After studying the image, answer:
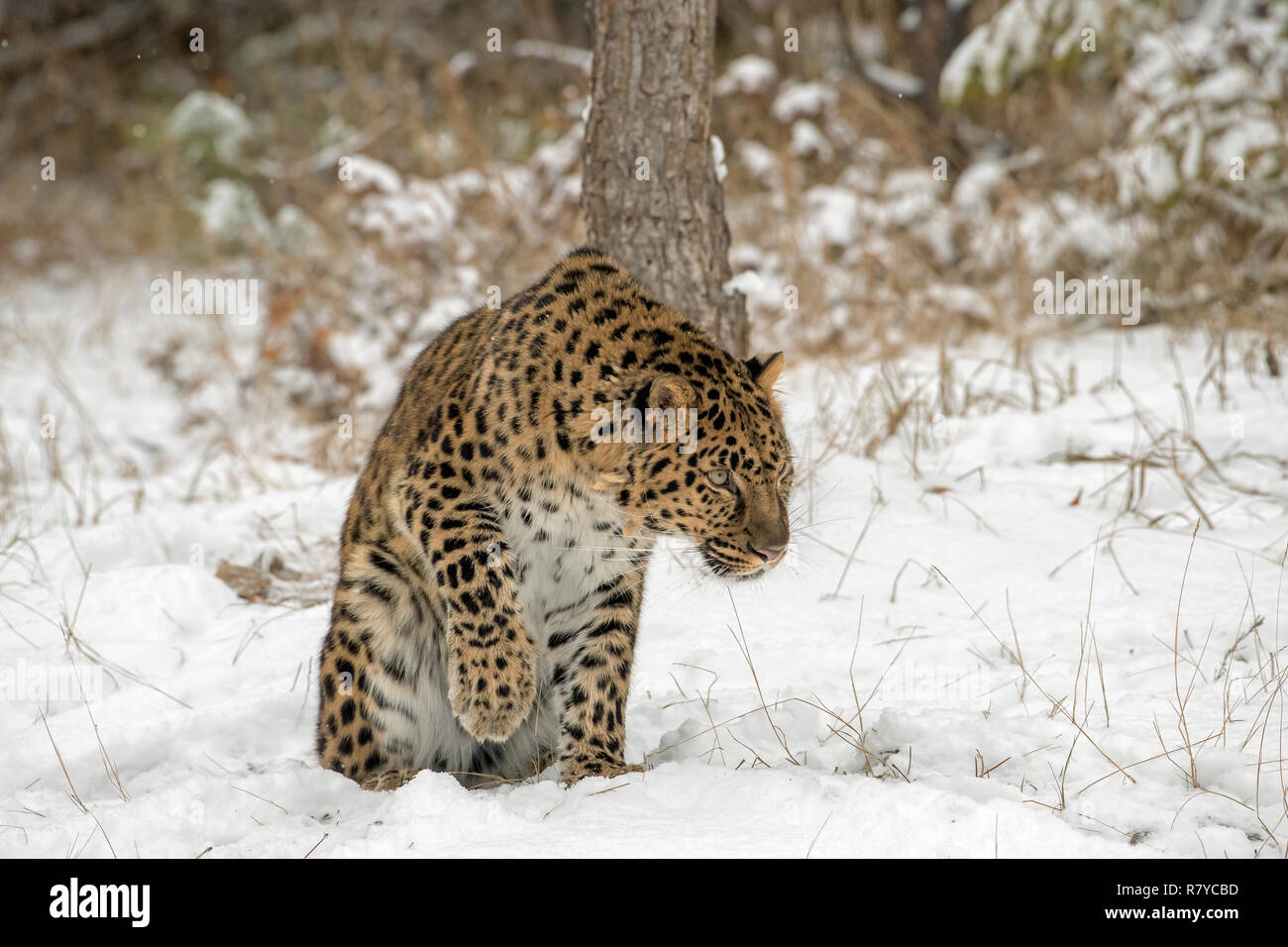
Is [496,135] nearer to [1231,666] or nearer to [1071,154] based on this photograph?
[1071,154]

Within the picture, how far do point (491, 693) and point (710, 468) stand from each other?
0.91 m

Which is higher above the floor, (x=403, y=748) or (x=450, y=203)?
(x=450, y=203)

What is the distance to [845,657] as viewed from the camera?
4238mm

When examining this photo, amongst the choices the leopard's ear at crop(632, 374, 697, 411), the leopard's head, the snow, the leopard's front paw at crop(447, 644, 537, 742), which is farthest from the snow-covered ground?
the snow

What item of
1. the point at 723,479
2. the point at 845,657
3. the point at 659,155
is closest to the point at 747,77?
the point at 659,155

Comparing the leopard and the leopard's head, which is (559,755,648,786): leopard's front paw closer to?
the leopard

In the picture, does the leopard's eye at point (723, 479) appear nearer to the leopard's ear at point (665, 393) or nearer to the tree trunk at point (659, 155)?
the leopard's ear at point (665, 393)

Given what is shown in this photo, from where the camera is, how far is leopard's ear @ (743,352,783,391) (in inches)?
149

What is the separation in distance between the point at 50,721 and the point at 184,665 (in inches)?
22.4

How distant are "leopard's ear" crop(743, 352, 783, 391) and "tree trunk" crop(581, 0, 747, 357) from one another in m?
1.37

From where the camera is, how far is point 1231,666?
12.5 ft

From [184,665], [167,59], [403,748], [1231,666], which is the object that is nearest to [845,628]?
[1231,666]

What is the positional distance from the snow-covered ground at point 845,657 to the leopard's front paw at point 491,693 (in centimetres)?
20

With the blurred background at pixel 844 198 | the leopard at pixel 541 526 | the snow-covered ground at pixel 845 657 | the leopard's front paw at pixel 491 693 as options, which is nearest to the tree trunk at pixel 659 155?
the blurred background at pixel 844 198
